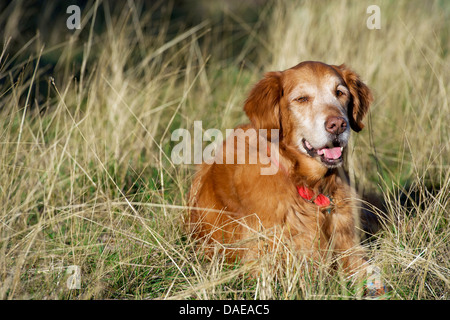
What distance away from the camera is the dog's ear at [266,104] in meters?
3.01

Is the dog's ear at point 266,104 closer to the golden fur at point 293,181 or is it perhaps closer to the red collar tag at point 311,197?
the golden fur at point 293,181

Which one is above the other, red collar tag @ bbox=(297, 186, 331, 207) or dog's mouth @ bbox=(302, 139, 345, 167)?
dog's mouth @ bbox=(302, 139, 345, 167)

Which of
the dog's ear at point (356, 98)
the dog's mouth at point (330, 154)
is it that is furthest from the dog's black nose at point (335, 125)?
the dog's ear at point (356, 98)

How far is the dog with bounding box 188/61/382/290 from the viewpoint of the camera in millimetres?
2891

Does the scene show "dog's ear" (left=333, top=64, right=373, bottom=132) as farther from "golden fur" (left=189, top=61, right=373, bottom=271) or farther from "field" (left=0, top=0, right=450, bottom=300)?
"field" (left=0, top=0, right=450, bottom=300)

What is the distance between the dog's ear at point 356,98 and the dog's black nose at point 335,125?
1.46 ft

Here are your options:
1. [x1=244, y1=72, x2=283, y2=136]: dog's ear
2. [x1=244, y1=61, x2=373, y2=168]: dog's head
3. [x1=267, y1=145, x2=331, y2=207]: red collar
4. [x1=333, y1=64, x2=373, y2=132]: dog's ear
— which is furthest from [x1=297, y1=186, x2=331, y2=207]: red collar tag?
[x1=333, y1=64, x2=373, y2=132]: dog's ear

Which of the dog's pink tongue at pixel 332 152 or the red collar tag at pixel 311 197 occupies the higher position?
the dog's pink tongue at pixel 332 152

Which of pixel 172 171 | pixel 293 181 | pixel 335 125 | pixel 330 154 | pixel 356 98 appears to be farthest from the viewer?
pixel 172 171

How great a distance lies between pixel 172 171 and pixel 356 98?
1.42m

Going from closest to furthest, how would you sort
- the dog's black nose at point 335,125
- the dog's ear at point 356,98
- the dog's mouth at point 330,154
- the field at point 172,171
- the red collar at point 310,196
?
the field at point 172,171, the dog's black nose at point 335,125, the dog's mouth at point 330,154, the red collar at point 310,196, the dog's ear at point 356,98

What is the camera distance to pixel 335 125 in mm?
2775

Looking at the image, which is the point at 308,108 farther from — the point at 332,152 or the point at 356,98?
the point at 356,98

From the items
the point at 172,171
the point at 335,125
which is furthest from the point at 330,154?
the point at 172,171
